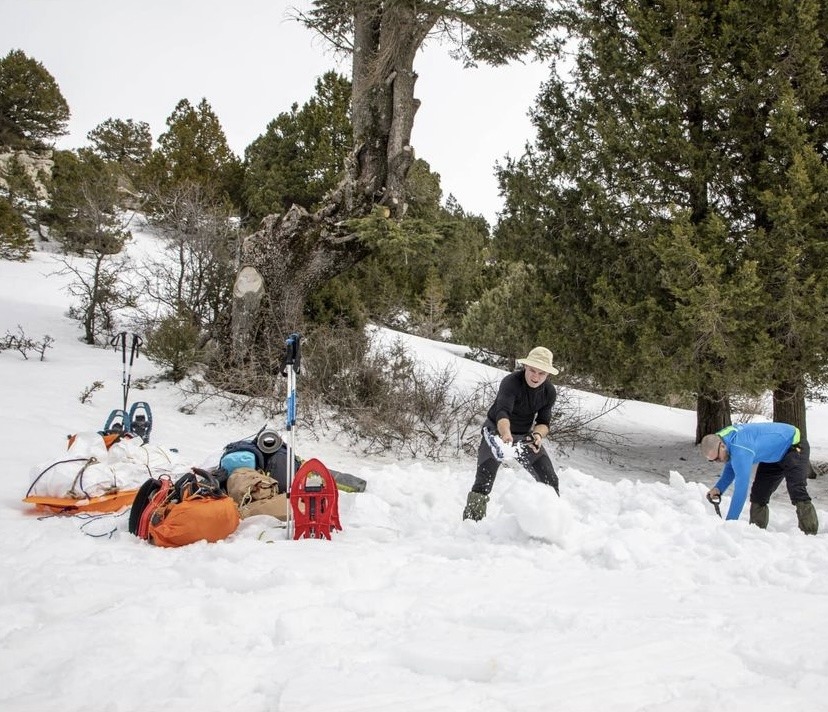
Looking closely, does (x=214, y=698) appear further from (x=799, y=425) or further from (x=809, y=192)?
(x=799, y=425)

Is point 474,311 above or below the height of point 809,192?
below

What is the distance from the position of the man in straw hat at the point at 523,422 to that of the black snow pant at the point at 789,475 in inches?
93.2

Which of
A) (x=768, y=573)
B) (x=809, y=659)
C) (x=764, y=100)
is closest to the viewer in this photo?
(x=809, y=659)

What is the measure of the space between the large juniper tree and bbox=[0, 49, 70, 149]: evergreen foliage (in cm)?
2830

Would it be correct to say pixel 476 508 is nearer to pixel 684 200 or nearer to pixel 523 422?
pixel 523 422

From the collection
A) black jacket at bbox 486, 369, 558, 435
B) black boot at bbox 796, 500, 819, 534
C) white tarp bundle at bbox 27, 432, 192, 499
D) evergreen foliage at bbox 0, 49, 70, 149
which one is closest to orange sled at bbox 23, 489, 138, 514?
white tarp bundle at bbox 27, 432, 192, 499

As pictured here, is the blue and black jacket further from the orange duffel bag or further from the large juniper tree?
the large juniper tree

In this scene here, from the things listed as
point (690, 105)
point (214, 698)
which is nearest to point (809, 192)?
point (690, 105)

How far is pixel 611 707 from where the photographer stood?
89.5 inches

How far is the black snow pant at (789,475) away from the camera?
20.0ft

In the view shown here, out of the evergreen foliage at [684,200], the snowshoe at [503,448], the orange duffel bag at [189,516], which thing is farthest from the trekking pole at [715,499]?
the orange duffel bag at [189,516]

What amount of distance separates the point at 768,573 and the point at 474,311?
17285 millimetres

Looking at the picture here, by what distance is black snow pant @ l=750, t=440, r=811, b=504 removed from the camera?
20.0 ft

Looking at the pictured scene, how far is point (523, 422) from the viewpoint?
5891mm
